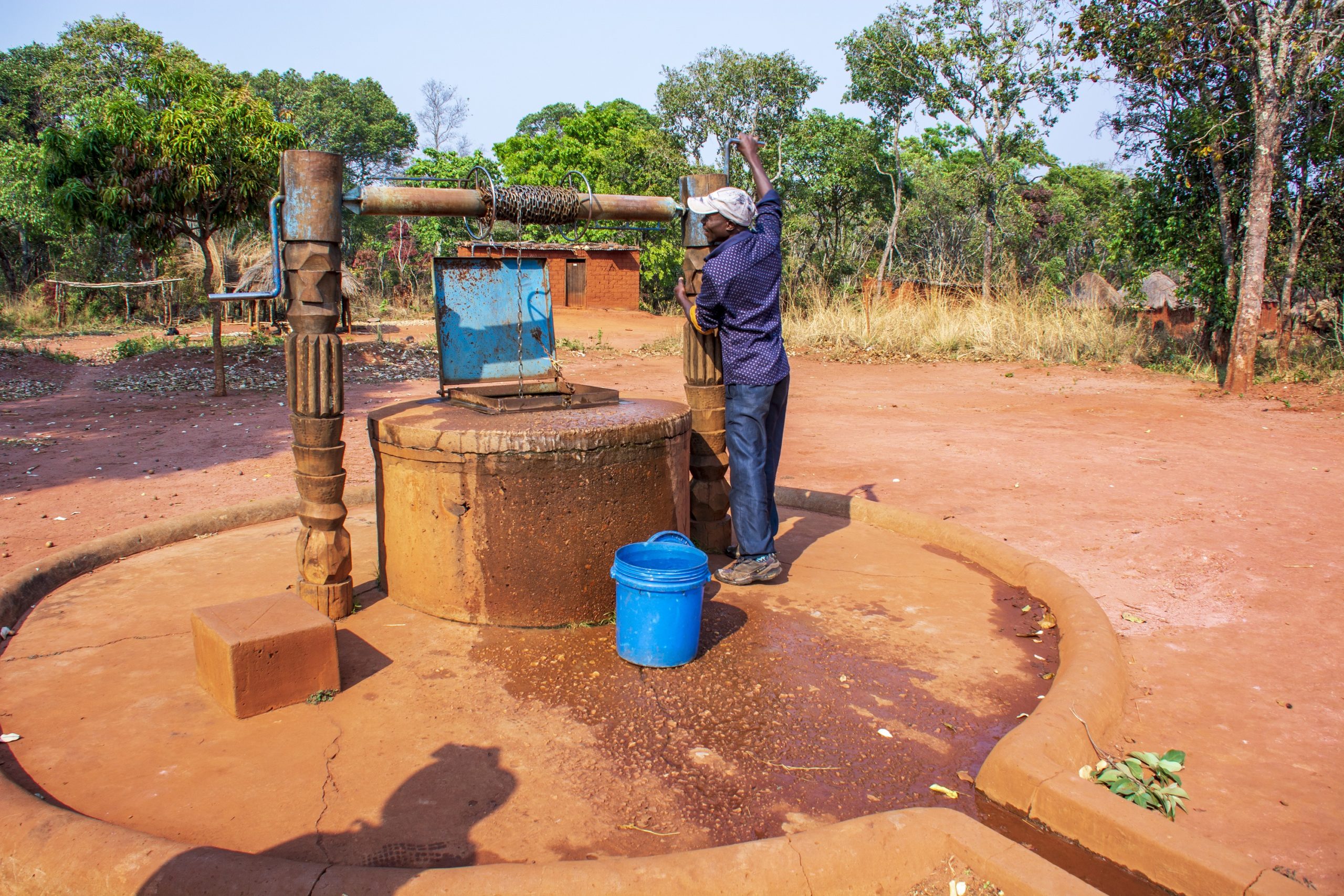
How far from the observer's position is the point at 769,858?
203 centimetres

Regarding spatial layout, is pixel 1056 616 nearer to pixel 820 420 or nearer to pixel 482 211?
pixel 482 211

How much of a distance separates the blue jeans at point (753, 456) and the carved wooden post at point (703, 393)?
0.27 m

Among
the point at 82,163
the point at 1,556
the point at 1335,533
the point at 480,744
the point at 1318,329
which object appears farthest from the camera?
the point at 1318,329

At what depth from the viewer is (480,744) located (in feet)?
8.84

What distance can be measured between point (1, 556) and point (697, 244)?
4279 millimetres

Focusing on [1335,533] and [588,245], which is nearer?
[1335,533]

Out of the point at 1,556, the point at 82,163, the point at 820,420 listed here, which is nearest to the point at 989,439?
the point at 820,420

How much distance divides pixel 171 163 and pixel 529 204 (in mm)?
10325

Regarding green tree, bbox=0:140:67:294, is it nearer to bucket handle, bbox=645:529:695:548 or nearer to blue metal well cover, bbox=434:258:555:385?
blue metal well cover, bbox=434:258:555:385

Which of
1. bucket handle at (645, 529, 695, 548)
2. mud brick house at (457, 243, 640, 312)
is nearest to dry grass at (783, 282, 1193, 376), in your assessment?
mud brick house at (457, 243, 640, 312)

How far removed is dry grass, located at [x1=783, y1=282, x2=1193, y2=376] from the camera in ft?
48.7

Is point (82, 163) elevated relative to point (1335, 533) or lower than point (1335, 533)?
elevated

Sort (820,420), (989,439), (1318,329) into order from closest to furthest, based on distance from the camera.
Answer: (989,439) → (820,420) → (1318,329)

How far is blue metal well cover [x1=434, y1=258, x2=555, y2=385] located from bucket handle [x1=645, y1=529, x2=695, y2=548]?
59.7 inches
